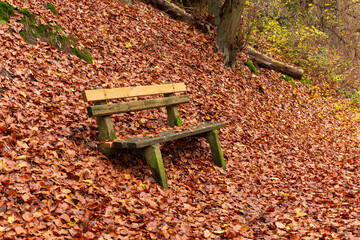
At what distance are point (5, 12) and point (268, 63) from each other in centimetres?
705

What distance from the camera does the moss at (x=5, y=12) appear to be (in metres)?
5.35

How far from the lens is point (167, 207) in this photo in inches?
146

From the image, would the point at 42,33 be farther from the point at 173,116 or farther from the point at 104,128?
the point at 173,116

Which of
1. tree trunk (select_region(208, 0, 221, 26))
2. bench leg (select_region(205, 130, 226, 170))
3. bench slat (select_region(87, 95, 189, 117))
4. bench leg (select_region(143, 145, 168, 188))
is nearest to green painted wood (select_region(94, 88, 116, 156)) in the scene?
bench slat (select_region(87, 95, 189, 117))

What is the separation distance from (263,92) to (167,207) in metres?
5.85

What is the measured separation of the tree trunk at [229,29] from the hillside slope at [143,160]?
323 millimetres

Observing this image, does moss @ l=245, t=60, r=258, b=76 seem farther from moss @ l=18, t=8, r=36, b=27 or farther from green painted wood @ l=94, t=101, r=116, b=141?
green painted wood @ l=94, t=101, r=116, b=141

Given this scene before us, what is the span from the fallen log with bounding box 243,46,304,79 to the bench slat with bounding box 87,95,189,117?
4.98m

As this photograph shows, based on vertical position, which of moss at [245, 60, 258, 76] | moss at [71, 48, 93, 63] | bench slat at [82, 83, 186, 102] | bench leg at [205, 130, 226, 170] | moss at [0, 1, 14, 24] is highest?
moss at [0, 1, 14, 24]

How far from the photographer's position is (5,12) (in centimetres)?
548

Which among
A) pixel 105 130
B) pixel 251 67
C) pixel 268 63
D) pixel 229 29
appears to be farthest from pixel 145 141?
pixel 268 63

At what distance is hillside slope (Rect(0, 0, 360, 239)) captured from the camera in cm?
322

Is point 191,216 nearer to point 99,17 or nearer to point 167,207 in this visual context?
point 167,207

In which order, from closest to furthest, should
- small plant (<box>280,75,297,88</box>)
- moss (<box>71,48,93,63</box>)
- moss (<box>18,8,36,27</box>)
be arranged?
moss (<box>18,8,36,27</box>)
moss (<box>71,48,93,63</box>)
small plant (<box>280,75,297,88</box>)
